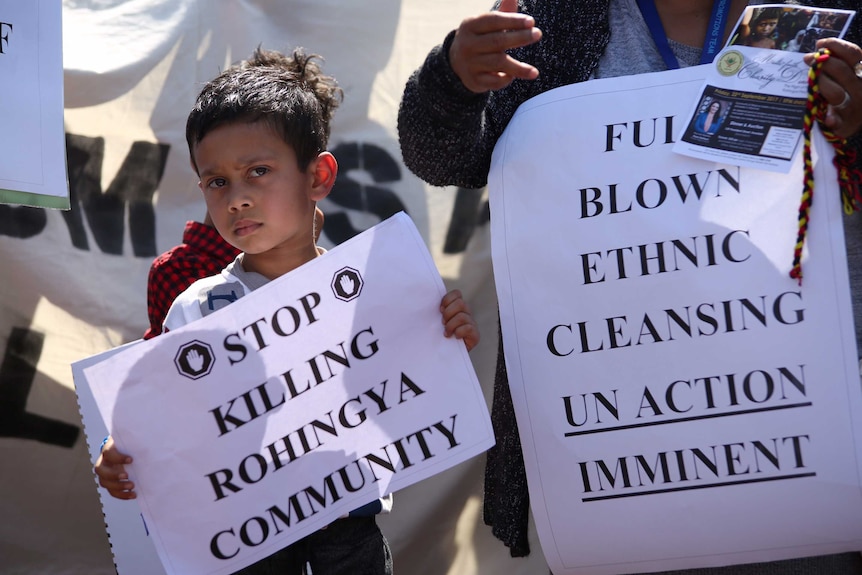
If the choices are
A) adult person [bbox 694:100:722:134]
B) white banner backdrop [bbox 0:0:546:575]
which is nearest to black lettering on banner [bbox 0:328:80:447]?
white banner backdrop [bbox 0:0:546:575]

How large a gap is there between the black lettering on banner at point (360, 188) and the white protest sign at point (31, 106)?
31.7 inches

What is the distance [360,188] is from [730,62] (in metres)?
1.24

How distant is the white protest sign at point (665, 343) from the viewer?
117cm

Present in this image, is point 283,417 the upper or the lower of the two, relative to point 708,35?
lower

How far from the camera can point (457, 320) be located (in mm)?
1301

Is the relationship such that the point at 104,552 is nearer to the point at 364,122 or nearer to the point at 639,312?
the point at 364,122

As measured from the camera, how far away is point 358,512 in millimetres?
1457

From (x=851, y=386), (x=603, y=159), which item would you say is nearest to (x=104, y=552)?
(x=603, y=159)

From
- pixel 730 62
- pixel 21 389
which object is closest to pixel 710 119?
pixel 730 62

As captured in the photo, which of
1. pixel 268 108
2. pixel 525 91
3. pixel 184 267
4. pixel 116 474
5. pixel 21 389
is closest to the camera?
pixel 116 474

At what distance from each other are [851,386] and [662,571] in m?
0.35

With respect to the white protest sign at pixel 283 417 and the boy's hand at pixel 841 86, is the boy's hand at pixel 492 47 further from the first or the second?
the boy's hand at pixel 841 86

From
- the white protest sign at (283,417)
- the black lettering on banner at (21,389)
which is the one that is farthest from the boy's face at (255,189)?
the black lettering on banner at (21,389)

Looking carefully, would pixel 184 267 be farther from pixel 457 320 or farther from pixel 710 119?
pixel 710 119
